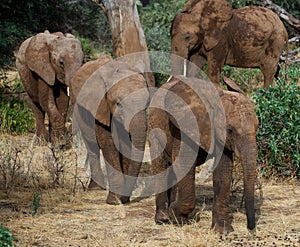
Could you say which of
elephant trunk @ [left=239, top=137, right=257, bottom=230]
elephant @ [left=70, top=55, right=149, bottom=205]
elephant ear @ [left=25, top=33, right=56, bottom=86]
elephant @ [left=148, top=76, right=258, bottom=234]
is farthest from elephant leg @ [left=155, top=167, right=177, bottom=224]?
elephant ear @ [left=25, top=33, right=56, bottom=86]

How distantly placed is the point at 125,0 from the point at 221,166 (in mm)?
4450

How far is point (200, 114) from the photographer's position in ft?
16.6

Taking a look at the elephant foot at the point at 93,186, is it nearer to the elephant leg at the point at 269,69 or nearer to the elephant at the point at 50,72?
the elephant at the point at 50,72

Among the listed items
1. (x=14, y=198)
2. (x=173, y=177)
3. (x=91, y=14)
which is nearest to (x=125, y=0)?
(x=14, y=198)

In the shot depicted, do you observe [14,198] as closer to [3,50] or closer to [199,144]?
[199,144]

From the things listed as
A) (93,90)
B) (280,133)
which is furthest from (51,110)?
(280,133)

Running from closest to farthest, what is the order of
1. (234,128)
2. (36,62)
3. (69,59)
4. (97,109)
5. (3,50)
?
(234,128)
(97,109)
(69,59)
(36,62)
(3,50)

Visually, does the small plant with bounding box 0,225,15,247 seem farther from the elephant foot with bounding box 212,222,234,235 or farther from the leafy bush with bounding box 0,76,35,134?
the leafy bush with bounding box 0,76,35,134

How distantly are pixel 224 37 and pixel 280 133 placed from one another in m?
2.20

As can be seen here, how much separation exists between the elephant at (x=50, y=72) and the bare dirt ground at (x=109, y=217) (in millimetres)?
1673

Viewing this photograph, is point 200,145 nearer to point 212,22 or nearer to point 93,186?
point 93,186

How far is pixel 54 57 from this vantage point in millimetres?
9086

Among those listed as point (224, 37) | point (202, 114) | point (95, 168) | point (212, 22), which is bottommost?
point (95, 168)

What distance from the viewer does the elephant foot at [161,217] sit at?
560 cm
